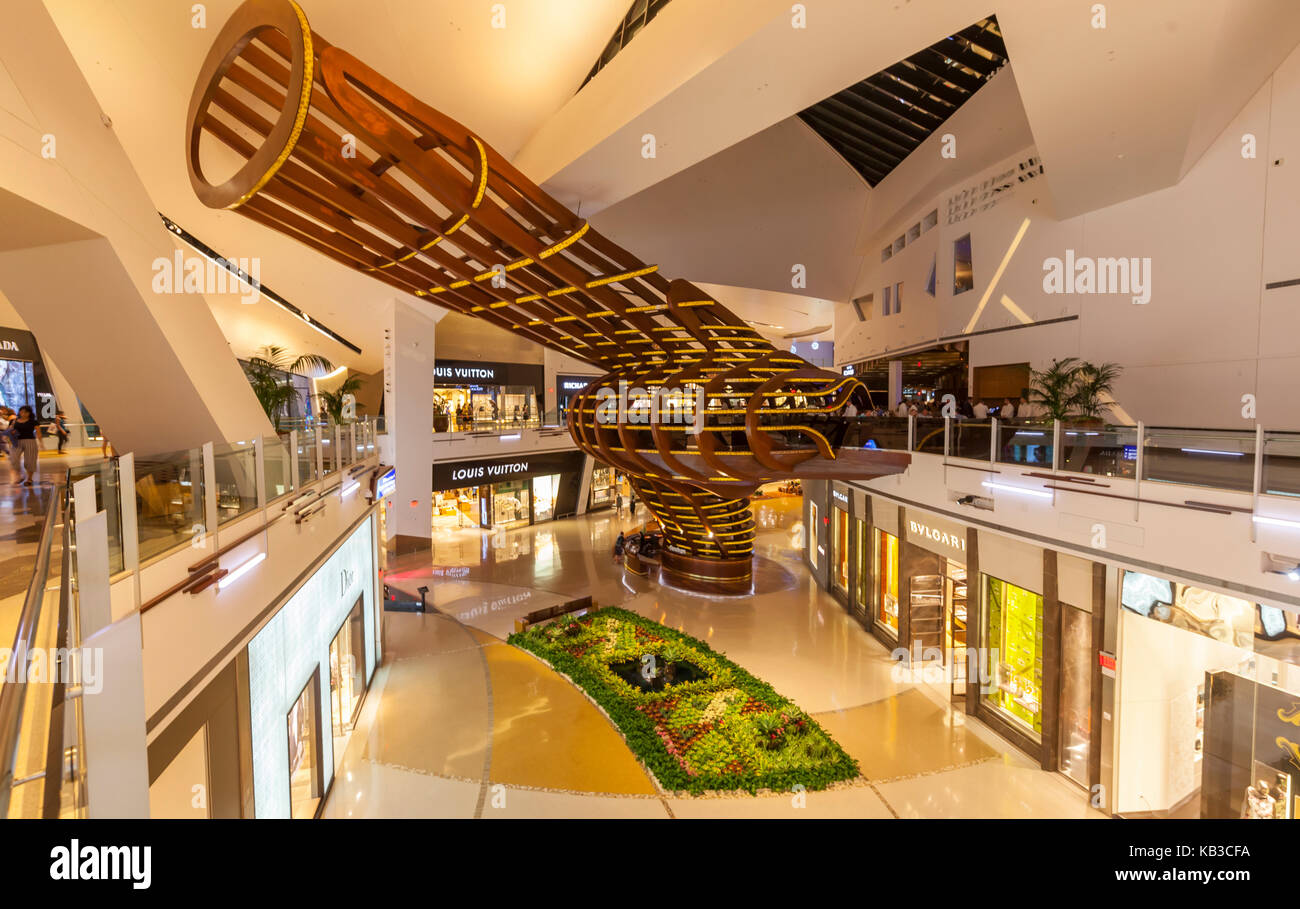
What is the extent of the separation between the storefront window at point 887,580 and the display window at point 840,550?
156cm

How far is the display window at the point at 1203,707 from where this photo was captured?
235 inches

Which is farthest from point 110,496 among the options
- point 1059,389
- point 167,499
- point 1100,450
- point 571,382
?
point 571,382

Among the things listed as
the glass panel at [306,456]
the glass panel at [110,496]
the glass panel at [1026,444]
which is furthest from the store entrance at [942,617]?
the glass panel at [110,496]

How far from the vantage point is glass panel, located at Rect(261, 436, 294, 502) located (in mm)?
5555

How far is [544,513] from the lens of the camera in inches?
969

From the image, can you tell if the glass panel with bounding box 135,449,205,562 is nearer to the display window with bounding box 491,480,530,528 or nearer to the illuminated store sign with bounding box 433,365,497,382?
the display window with bounding box 491,480,530,528

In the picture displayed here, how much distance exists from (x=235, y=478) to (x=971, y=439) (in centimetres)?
937

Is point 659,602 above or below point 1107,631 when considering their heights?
below

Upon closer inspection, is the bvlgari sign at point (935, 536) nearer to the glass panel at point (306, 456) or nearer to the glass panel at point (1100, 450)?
the glass panel at point (1100, 450)

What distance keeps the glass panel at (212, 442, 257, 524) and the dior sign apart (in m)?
9.65

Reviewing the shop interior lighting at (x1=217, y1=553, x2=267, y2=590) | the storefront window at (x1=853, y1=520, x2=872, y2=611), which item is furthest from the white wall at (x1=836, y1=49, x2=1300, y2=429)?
the shop interior lighting at (x1=217, y1=553, x2=267, y2=590)
